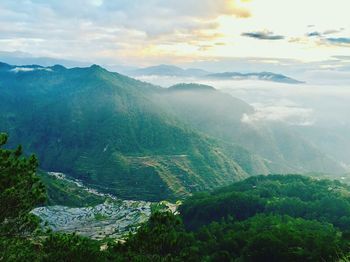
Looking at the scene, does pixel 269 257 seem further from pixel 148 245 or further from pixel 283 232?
pixel 148 245

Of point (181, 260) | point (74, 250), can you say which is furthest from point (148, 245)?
point (74, 250)

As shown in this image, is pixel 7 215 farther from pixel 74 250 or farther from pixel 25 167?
pixel 74 250

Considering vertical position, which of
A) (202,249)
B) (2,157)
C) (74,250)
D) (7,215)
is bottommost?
(202,249)

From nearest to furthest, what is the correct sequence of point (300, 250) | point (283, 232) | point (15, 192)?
1. point (15, 192)
2. point (300, 250)
3. point (283, 232)

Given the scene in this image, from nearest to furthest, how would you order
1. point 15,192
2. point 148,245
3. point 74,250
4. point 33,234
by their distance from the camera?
1. point 15,192
2. point 33,234
3. point 74,250
4. point 148,245

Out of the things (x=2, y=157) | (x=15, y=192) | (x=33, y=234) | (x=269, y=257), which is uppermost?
(x=2, y=157)

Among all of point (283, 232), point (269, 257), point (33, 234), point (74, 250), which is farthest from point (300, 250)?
point (33, 234)

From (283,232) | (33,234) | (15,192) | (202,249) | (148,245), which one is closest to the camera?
(15,192)

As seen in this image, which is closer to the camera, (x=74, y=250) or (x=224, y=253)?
(x=74, y=250)

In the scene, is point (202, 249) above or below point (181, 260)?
below
